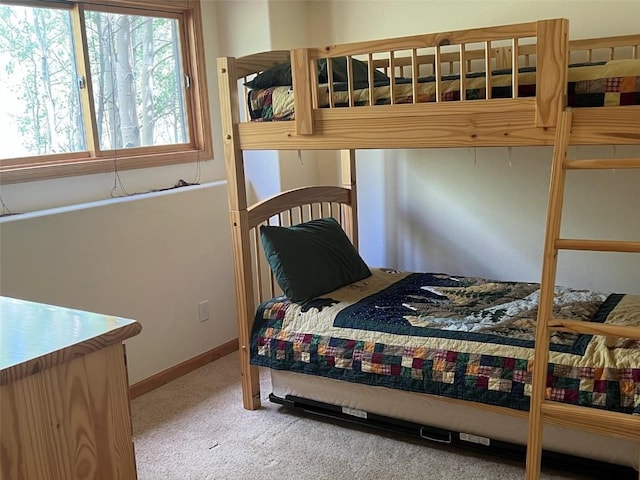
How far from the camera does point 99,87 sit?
301 cm

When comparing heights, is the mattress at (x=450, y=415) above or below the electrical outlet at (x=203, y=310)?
below

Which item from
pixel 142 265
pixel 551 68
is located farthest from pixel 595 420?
pixel 142 265

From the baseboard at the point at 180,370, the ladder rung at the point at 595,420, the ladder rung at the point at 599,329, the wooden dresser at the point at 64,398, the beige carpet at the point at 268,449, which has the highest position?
the wooden dresser at the point at 64,398

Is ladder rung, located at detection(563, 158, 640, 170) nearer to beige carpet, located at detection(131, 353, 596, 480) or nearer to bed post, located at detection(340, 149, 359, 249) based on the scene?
beige carpet, located at detection(131, 353, 596, 480)

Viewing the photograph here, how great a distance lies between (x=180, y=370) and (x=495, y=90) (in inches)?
83.2

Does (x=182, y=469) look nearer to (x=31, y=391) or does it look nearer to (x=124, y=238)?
(x=124, y=238)

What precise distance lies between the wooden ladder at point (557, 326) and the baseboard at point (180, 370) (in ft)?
6.07

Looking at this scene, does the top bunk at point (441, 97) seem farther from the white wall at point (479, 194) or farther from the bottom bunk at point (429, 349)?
the bottom bunk at point (429, 349)

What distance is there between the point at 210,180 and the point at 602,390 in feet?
7.75

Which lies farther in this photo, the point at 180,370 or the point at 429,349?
the point at 180,370

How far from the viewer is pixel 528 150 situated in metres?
3.14

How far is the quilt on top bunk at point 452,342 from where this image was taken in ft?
6.71

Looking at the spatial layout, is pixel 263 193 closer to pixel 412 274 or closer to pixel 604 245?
pixel 412 274

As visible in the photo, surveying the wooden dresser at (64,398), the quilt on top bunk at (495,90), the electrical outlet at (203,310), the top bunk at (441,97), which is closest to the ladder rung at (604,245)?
the top bunk at (441,97)
